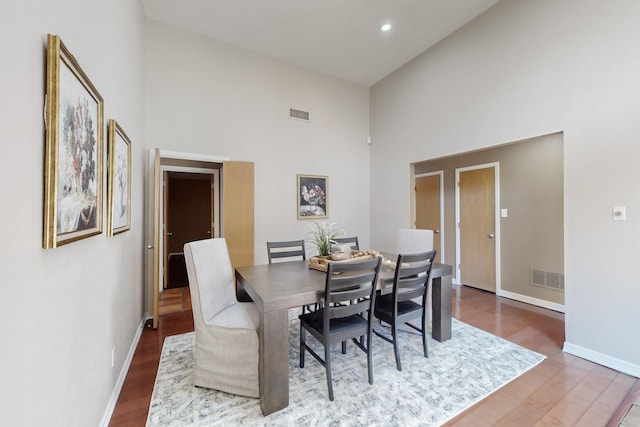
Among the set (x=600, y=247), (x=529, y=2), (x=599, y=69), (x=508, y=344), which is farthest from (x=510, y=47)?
(x=508, y=344)

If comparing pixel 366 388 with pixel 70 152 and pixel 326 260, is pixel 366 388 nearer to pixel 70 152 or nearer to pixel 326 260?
pixel 326 260

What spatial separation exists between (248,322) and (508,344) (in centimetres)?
259

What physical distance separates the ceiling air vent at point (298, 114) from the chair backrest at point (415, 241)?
2592 millimetres

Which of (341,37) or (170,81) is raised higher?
(341,37)

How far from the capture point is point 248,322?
1994 mm

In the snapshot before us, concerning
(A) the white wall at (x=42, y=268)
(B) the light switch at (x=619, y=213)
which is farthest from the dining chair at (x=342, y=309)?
(B) the light switch at (x=619, y=213)

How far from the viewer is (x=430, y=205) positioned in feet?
17.5

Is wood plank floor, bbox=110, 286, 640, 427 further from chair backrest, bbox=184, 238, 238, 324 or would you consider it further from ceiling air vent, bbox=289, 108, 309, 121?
ceiling air vent, bbox=289, 108, 309, 121

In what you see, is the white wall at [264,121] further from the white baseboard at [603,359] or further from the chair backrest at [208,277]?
the white baseboard at [603,359]

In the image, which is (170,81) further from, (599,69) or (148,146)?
(599,69)

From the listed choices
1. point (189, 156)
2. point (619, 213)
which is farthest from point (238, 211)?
point (619, 213)

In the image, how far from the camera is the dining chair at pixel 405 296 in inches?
88.0

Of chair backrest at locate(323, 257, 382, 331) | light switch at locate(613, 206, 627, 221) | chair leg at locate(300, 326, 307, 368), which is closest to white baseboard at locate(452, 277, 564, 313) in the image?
light switch at locate(613, 206, 627, 221)

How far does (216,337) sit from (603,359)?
3.33 m
